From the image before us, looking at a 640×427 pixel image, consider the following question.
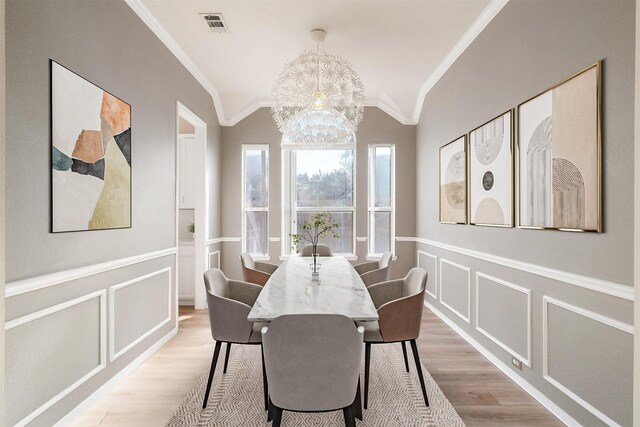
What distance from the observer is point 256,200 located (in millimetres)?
5727

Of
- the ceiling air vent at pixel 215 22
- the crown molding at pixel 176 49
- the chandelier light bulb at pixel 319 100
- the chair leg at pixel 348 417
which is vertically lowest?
the chair leg at pixel 348 417

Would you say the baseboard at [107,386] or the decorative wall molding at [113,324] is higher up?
the decorative wall molding at [113,324]

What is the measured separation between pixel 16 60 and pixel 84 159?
2.17 ft

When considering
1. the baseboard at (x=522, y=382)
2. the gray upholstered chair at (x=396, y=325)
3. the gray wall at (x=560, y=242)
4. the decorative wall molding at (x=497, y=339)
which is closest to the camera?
the gray wall at (x=560, y=242)

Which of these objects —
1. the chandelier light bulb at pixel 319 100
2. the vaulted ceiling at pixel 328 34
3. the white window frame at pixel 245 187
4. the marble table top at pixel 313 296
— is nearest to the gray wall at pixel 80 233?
the vaulted ceiling at pixel 328 34

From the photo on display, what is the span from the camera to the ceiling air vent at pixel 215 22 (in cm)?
314

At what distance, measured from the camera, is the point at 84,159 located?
7.53ft

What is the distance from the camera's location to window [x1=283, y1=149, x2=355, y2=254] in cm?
571

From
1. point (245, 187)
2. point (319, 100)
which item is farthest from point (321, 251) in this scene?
point (319, 100)

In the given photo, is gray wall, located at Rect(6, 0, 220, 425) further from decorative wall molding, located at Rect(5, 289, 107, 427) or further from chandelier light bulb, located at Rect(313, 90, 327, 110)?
chandelier light bulb, located at Rect(313, 90, 327, 110)

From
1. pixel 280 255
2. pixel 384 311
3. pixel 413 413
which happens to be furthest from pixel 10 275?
pixel 280 255

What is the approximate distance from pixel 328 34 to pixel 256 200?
2.93 metres

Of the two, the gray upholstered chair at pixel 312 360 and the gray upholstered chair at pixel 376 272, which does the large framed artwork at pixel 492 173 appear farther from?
the gray upholstered chair at pixel 312 360

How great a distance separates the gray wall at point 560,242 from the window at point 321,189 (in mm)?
2170
